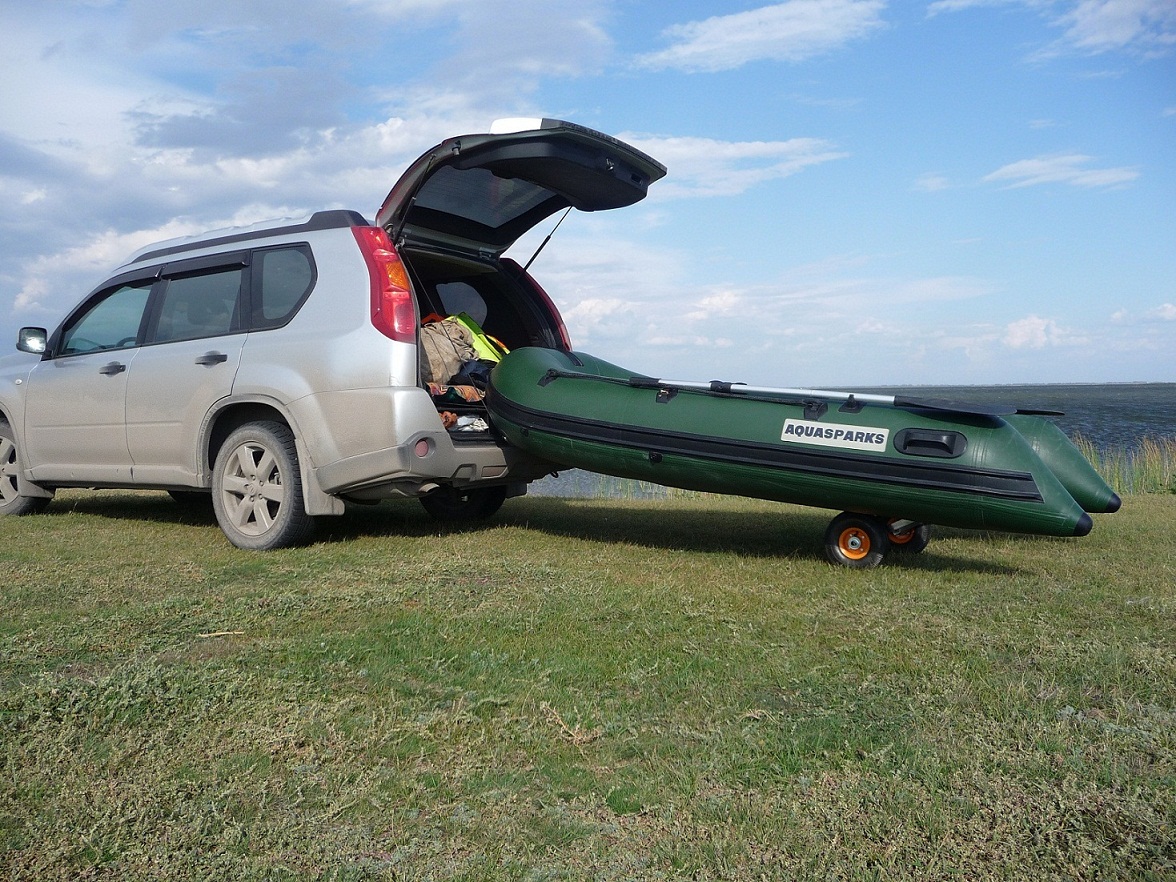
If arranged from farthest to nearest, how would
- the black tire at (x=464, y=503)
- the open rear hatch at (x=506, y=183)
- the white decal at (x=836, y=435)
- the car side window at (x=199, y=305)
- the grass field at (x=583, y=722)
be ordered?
1. the black tire at (x=464, y=503)
2. the car side window at (x=199, y=305)
3. the open rear hatch at (x=506, y=183)
4. the white decal at (x=836, y=435)
5. the grass field at (x=583, y=722)

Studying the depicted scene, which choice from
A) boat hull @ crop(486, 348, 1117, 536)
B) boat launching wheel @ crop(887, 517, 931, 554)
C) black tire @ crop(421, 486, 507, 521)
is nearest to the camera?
boat hull @ crop(486, 348, 1117, 536)

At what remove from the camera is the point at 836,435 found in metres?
5.54

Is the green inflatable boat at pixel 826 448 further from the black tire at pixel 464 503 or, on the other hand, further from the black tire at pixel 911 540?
the black tire at pixel 464 503

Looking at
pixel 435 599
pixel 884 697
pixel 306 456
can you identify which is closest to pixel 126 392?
pixel 306 456

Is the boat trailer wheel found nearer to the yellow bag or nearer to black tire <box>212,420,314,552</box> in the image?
the yellow bag

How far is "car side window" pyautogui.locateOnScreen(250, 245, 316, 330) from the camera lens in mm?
6285

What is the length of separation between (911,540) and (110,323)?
5.90 metres

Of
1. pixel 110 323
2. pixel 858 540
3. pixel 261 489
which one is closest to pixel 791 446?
pixel 858 540

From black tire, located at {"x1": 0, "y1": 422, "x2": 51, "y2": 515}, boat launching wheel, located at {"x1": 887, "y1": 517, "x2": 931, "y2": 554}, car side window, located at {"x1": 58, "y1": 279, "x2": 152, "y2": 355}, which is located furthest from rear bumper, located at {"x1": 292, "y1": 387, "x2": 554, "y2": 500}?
black tire, located at {"x1": 0, "y1": 422, "x2": 51, "y2": 515}

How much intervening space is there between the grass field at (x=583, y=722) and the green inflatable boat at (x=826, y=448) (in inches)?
16.1

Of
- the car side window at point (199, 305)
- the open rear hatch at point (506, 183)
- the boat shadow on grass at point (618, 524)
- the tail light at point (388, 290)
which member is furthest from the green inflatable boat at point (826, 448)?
the car side window at point (199, 305)

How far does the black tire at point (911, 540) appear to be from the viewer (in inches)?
243

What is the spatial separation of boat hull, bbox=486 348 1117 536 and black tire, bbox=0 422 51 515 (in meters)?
4.13

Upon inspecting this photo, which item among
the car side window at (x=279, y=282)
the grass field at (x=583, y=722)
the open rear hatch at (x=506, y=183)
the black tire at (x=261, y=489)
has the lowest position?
the grass field at (x=583, y=722)
